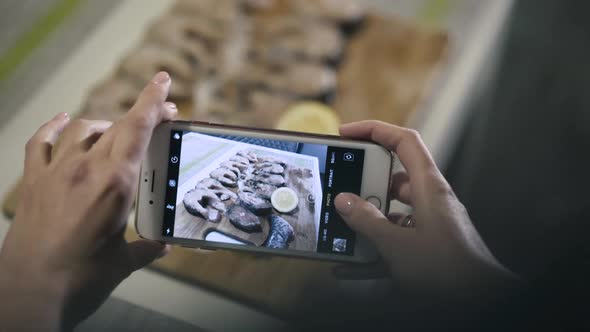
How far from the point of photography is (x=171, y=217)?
48 cm

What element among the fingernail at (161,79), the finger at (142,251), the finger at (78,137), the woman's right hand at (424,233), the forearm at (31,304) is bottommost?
the forearm at (31,304)

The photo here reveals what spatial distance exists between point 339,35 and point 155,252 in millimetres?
491

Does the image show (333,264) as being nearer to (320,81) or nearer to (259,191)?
(259,191)

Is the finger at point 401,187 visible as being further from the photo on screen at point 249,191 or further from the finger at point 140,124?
the finger at point 140,124

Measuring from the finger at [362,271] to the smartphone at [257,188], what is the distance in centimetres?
1

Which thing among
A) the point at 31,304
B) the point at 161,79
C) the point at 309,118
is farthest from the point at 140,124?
the point at 309,118

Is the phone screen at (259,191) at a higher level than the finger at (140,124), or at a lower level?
lower

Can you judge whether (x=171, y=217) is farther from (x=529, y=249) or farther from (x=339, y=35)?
(x=339, y=35)

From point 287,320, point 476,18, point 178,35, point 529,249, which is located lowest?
point 287,320

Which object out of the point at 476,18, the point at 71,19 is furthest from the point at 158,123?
the point at 476,18

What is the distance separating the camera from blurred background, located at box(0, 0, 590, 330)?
0.65 metres

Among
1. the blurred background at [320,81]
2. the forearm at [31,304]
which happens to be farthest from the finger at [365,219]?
the forearm at [31,304]

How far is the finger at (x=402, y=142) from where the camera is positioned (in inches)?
18.5

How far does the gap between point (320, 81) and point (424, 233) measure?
410 mm
